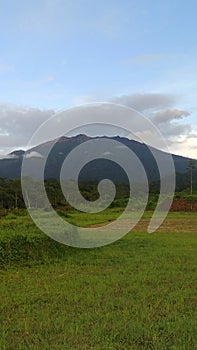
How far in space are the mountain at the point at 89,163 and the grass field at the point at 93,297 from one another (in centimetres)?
432

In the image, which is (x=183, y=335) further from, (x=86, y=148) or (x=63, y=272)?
(x=86, y=148)

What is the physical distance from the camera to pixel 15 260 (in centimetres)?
923

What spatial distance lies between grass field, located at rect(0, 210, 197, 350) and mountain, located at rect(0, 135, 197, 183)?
432 cm

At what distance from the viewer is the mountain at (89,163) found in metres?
14.8

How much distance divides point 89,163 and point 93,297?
703 inches

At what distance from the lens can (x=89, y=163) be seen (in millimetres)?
23844

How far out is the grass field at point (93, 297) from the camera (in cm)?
443

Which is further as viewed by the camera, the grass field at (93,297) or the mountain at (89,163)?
the mountain at (89,163)

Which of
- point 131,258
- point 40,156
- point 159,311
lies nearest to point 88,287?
point 159,311

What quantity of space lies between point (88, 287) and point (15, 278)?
5.61ft

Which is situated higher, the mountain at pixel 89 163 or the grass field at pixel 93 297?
Answer: the mountain at pixel 89 163

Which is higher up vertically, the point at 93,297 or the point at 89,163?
the point at 89,163

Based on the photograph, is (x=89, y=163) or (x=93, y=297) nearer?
(x=93, y=297)

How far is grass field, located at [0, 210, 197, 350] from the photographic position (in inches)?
174
